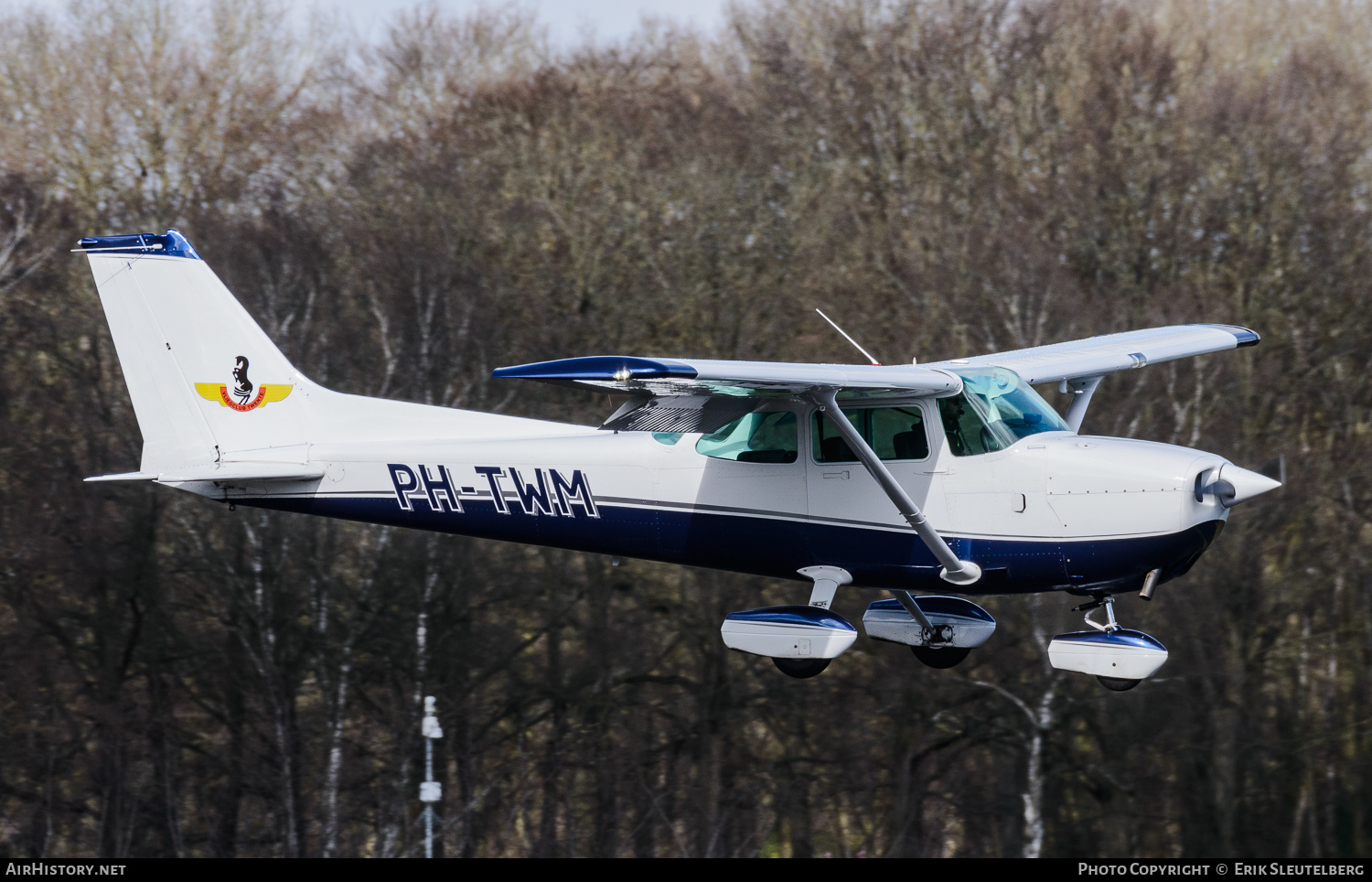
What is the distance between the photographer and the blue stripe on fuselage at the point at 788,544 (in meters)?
10.0

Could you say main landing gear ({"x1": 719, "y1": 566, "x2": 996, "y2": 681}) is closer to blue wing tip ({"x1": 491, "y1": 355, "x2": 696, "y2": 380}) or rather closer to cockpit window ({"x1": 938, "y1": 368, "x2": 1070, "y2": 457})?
cockpit window ({"x1": 938, "y1": 368, "x2": 1070, "y2": 457})

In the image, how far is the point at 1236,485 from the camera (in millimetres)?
9664

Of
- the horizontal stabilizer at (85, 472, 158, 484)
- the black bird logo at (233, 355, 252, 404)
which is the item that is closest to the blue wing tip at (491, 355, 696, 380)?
the horizontal stabilizer at (85, 472, 158, 484)

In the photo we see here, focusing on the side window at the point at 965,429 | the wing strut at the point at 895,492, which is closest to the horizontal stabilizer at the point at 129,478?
the wing strut at the point at 895,492

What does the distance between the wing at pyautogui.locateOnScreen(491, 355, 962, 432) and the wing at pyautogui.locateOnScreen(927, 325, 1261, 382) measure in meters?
1.14

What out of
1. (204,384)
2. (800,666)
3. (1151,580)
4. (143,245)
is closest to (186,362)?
(204,384)

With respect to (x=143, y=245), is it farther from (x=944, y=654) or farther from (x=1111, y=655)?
(x=1111, y=655)

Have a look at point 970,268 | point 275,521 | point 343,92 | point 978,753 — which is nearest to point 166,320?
point 275,521

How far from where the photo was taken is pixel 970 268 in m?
27.9

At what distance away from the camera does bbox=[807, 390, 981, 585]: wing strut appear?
393 inches

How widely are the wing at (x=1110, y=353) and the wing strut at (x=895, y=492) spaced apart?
1261 millimetres

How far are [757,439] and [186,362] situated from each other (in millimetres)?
4786

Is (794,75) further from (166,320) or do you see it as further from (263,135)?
(166,320)

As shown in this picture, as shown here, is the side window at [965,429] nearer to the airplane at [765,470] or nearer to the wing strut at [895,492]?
the airplane at [765,470]
